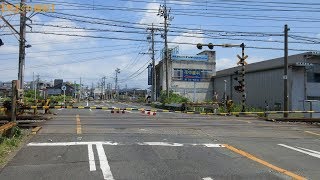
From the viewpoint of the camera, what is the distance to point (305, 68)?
47.6 m

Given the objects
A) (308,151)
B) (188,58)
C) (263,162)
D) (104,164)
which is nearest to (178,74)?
(188,58)

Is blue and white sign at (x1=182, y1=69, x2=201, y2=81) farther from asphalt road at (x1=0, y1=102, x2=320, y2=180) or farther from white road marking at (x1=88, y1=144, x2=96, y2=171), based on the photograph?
white road marking at (x1=88, y1=144, x2=96, y2=171)

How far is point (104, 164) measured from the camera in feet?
35.5

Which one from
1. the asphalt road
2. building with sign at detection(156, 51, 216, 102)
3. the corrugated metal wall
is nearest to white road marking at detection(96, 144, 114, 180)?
the asphalt road

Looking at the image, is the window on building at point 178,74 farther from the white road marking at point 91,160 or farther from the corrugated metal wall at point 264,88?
the white road marking at point 91,160

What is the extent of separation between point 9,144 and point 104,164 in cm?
417

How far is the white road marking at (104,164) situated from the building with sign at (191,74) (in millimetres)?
61833

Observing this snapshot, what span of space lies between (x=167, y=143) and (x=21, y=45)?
22.7 m

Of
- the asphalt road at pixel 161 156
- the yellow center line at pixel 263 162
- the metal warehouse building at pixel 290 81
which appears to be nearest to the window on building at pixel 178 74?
the metal warehouse building at pixel 290 81

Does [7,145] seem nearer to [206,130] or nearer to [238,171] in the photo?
[238,171]

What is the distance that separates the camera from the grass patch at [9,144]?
1181 cm

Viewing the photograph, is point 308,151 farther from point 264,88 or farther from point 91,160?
point 264,88

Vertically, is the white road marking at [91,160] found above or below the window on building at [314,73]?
below

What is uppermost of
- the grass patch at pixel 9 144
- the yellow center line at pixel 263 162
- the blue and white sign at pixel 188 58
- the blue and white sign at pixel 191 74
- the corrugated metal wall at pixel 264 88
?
the blue and white sign at pixel 188 58
